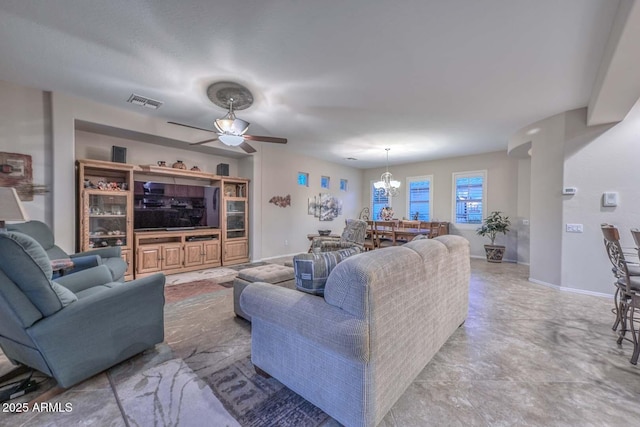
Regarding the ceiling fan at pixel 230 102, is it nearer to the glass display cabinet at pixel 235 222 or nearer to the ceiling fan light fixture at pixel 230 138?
the ceiling fan light fixture at pixel 230 138

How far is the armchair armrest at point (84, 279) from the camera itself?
92.7 inches

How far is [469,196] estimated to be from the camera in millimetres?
6930

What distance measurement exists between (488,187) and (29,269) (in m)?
8.00

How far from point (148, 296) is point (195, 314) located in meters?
1.06

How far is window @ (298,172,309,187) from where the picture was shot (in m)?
7.09

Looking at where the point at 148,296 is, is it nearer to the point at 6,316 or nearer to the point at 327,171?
the point at 6,316

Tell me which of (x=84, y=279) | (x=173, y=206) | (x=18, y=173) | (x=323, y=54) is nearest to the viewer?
(x=84, y=279)

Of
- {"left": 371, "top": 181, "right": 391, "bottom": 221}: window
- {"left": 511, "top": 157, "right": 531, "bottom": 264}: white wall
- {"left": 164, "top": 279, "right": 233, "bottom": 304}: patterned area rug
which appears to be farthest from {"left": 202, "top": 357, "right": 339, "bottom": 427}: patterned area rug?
{"left": 371, "top": 181, "right": 391, "bottom": 221}: window

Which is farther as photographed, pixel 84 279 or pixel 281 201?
pixel 281 201

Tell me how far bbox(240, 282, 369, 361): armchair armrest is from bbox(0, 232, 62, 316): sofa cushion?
1184 millimetres

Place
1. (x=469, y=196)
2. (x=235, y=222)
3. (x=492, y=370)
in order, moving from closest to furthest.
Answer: (x=492, y=370) → (x=235, y=222) → (x=469, y=196)

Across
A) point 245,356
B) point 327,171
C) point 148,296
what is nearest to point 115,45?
point 148,296

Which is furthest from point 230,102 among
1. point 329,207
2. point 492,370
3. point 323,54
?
point 329,207

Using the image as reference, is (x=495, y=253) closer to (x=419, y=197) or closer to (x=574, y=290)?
(x=574, y=290)
